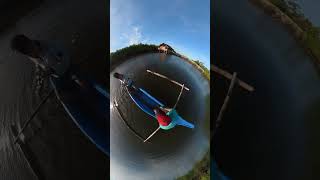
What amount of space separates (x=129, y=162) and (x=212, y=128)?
0.47m

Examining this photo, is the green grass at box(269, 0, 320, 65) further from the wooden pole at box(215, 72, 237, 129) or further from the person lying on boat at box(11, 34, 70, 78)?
the person lying on boat at box(11, 34, 70, 78)

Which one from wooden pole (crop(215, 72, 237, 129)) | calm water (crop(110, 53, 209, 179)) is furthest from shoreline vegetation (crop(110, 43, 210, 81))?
wooden pole (crop(215, 72, 237, 129))

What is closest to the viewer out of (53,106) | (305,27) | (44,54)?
(44,54)

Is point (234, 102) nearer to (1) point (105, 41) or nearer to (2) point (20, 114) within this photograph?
(1) point (105, 41)

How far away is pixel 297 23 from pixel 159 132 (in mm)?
957

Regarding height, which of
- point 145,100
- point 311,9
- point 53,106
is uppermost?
point 311,9

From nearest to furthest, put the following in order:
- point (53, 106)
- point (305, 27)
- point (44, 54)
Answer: point (44, 54) < point (53, 106) < point (305, 27)

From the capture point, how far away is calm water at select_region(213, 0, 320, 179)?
6.91ft

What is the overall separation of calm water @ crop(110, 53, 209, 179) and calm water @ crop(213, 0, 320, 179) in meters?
0.11

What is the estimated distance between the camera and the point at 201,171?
2074mm

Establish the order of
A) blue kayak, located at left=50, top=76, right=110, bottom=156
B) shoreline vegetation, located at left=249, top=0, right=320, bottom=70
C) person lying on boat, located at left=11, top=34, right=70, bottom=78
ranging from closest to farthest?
person lying on boat, located at left=11, top=34, right=70, bottom=78 < blue kayak, located at left=50, top=76, right=110, bottom=156 < shoreline vegetation, located at left=249, top=0, right=320, bottom=70

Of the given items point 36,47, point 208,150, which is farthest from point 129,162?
point 36,47

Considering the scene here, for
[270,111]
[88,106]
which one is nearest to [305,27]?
[270,111]

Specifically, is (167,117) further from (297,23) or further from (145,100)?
(297,23)
